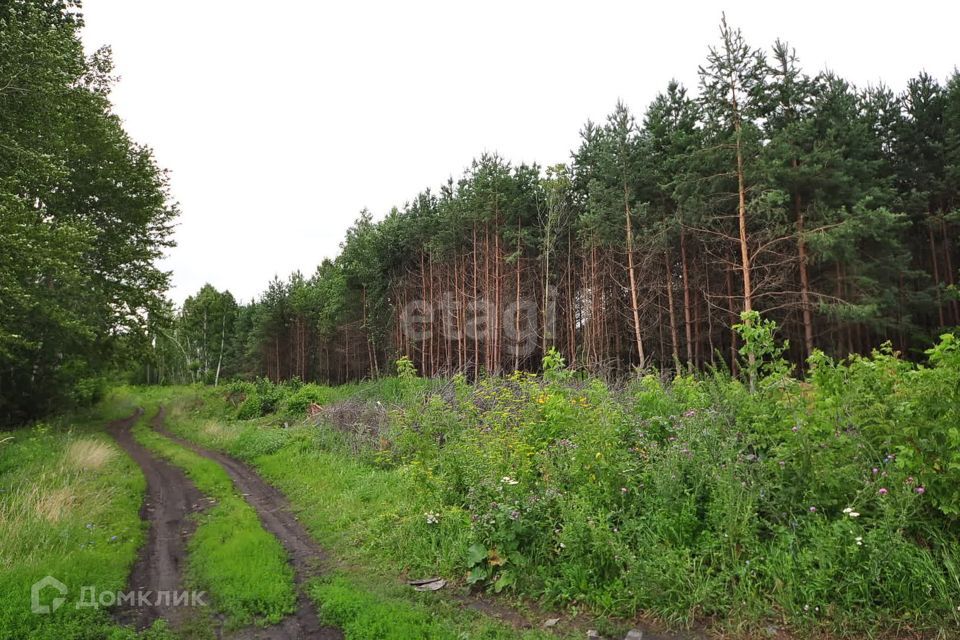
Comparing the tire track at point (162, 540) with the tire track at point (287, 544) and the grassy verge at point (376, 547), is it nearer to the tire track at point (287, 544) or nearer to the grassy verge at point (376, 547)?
the tire track at point (287, 544)

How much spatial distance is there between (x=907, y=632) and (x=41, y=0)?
86.0 feet

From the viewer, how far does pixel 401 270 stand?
44.1 m

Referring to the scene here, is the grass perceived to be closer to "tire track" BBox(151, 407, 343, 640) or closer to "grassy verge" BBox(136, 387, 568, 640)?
"grassy verge" BBox(136, 387, 568, 640)

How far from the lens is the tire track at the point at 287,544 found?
4984mm

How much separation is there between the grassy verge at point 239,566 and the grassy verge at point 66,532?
2.60ft

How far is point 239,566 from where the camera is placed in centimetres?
650

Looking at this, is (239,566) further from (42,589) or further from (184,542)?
(184,542)

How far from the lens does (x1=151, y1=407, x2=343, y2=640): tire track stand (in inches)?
196

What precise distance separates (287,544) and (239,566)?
1388 mm

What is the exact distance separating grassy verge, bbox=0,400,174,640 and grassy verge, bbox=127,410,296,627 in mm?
792

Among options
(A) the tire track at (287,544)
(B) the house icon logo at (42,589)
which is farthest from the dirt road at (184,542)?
(B) the house icon logo at (42,589)

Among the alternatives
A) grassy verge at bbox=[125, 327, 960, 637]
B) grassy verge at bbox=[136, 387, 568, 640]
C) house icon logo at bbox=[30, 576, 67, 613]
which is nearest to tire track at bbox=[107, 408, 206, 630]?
house icon logo at bbox=[30, 576, 67, 613]

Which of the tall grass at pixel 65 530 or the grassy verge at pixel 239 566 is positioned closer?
the tall grass at pixel 65 530

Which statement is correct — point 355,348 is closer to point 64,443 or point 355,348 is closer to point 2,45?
point 64,443
